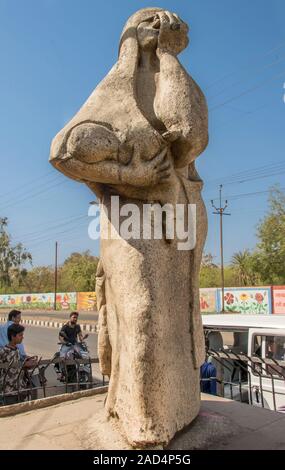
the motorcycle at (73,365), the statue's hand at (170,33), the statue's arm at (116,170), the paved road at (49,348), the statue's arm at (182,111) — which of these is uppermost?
the statue's hand at (170,33)

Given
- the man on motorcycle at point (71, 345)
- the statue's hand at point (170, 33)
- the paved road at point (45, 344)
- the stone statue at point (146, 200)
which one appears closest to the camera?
the stone statue at point (146, 200)

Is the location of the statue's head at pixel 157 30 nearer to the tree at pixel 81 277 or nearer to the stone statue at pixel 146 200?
the stone statue at pixel 146 200

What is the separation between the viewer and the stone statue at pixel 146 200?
2.88m

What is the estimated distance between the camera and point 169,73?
330 cm

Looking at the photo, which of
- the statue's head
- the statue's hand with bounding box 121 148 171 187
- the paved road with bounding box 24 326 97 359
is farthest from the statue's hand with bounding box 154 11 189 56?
the paved road with bounding box 24 326 97 359

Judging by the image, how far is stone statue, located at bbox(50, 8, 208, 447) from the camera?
2885 mm

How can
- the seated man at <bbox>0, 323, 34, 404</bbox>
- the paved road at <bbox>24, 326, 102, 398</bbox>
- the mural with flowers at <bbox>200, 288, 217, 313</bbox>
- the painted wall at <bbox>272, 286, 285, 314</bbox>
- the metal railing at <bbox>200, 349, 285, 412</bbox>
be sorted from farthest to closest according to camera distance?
the mural with flowers at <bbox>200, 288, 217, 313</bbox>
the painted wall at <bbox>272, 286, 285, 314</bbox>
the paved road at <bbox>24, 326, 102, 398</bbox>
the metal railing at <bbox>200, 349, 285, 412</bbox>
the seated man at <bbox>0, 323, 34, 404</bbox>

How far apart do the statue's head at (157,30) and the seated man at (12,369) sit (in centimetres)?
353

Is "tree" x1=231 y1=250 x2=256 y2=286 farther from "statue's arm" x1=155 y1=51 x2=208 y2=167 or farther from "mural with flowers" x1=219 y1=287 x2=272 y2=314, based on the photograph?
"statue's arm" x1=155 y1=51 x2=208 y2=167

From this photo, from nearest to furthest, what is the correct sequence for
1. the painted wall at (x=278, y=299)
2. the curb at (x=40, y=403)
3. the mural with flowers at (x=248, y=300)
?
the curb at (x=40, y=403), the painted wall at (x=278, y=299), the mural with flowers at (x=248, y=300)

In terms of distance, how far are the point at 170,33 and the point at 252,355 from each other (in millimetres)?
3937

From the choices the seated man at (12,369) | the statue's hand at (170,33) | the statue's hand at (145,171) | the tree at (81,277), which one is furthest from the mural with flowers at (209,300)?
the statue's hand at (145,171)

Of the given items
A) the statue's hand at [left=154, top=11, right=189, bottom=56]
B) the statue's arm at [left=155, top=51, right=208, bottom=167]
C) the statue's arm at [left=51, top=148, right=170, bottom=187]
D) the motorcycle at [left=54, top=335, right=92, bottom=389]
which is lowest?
the motorcycle at [left=54, top=335, right=92, bottom=389]
